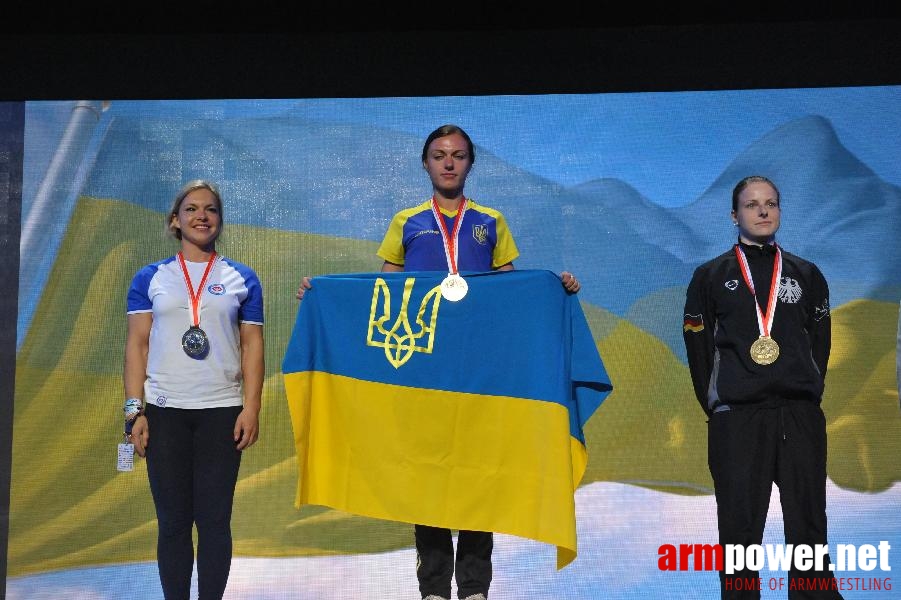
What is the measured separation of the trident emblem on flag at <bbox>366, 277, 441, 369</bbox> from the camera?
3137mm

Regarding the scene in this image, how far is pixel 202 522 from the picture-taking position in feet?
9.63

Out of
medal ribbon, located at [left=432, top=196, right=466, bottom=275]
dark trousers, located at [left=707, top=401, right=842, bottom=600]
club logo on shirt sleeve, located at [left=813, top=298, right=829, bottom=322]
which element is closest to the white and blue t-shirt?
medal ribbon, located at [left=432, top=196, right=466, bottom=275]

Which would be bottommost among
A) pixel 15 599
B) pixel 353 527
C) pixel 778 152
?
pixel 15 599

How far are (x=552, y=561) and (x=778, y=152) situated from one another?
6.30 feet

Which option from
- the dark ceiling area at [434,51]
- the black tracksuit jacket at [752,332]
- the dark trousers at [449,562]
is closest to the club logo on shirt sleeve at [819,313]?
the black tracksuit jacket at [752,332]

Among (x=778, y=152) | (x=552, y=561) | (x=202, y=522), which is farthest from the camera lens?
(x=778, y=152)

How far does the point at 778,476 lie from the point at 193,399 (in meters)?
1.76

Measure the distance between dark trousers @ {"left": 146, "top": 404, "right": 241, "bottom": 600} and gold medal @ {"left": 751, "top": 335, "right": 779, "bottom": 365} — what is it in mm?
1586

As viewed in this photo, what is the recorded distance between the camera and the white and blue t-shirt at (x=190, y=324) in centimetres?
296

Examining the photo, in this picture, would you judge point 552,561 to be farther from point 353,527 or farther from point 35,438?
point 35,438

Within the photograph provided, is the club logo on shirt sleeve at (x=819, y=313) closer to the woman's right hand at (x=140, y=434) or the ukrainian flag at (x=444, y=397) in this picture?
the ukrainian flag at (x=444, y=397)

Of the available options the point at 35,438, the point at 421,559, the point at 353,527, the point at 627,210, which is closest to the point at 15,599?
the point at 35,438

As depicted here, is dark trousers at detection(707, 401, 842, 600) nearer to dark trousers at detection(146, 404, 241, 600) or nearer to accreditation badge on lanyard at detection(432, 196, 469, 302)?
accreditation badge on lanyard at detection(432, 196, 469, 302)

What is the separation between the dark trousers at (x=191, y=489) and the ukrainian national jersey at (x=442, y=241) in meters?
0.78
